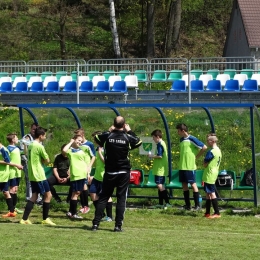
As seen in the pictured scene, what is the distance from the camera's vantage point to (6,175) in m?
16.7

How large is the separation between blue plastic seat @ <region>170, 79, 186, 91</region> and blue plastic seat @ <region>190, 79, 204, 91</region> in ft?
1.00

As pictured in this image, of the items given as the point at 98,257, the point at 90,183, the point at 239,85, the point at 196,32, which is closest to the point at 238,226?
the point at 90,183

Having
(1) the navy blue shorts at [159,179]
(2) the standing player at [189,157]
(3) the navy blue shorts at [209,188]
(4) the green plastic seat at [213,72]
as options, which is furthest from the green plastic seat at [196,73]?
(3) the navy blue shorts at [209,188]

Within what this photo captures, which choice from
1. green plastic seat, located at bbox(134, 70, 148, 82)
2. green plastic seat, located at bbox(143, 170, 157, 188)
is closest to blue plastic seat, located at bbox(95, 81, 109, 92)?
green plastic seat, located at bbox(134, 70, 148, 82)

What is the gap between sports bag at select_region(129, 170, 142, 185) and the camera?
18.2m

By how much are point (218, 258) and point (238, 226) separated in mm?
3995

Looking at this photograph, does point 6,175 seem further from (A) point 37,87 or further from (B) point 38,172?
(A) point 37,87

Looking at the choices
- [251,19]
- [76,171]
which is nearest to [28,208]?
[76,171]

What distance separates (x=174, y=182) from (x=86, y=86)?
1252cm

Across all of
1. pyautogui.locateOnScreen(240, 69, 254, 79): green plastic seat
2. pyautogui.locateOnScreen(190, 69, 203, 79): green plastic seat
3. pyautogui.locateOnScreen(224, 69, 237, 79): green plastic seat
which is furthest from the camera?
pyautogui.locateOnScreen(190, 69, 203, 79): green plastic seat

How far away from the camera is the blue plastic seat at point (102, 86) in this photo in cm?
3016

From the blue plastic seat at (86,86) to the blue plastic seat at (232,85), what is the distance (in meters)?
4.88

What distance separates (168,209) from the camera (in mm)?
17469

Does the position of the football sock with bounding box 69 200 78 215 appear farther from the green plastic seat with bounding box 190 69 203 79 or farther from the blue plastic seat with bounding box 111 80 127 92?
the green plastic seat with bounding box 190 69 203 79
